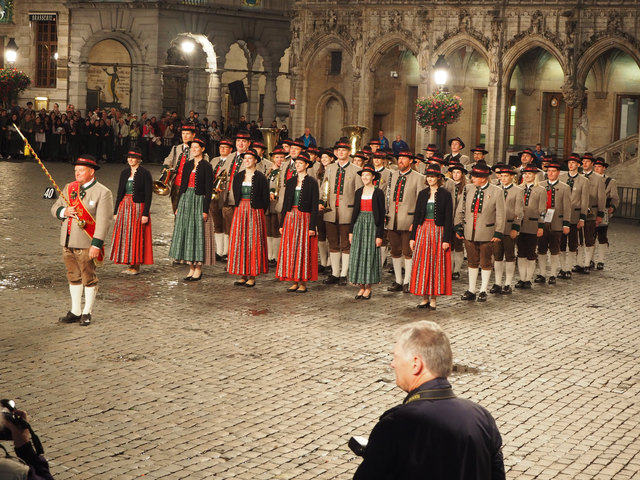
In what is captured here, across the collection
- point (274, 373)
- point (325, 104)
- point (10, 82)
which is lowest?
point (274, 373)

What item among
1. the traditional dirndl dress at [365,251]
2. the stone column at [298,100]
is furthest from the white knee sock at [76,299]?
the stone column at [298,100]

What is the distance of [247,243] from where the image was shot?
1466 cm

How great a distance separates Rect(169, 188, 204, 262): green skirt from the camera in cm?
1506

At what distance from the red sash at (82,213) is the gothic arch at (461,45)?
2586cm

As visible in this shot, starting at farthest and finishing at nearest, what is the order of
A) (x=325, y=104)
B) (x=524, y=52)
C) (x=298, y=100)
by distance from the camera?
(x=325, y=104), (x=298, y=100), (x=524, y=52)

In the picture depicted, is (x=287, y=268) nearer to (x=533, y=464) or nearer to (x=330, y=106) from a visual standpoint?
(x=533, y=464)

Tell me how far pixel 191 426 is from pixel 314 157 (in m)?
9.91

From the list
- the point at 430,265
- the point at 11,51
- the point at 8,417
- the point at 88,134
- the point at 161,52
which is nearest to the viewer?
the point at 8,417

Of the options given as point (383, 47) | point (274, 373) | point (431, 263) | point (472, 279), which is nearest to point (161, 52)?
point (383, 47)

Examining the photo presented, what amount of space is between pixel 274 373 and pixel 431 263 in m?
4.07

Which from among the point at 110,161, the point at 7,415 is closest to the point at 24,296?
the point at 7,415

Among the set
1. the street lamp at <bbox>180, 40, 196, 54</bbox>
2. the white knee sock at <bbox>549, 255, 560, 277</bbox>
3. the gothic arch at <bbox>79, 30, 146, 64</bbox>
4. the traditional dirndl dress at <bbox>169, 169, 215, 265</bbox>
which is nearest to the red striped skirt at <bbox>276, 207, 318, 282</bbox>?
the traditional dirndl dress at <bbox>169, 169, 215, 265</bbox>

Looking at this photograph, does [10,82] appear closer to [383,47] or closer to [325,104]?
[325,104]

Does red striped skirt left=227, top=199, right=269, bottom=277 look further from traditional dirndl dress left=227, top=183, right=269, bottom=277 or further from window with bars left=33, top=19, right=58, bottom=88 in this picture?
window with bars left=33, top=19, right=58, bottom=88
